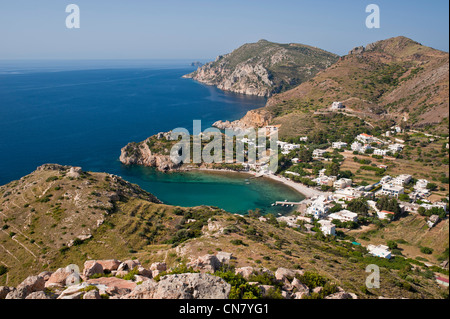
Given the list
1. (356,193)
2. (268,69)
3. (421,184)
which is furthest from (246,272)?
(268,69)

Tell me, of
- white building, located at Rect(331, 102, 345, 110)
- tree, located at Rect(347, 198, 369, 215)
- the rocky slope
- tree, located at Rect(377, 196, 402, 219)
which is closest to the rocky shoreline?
tree, located at Rect(347, 198, 369, 215)

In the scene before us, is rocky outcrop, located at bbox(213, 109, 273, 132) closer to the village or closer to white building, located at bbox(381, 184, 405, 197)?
the village

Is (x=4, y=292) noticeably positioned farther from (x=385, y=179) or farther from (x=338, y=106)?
(x=338, y=106)

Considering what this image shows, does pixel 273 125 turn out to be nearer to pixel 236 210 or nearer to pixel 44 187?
pixel 236 210

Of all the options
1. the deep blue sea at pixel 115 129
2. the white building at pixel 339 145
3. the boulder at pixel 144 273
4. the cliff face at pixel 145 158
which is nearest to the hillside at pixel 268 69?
the deep blue sea at pixel 115 129
